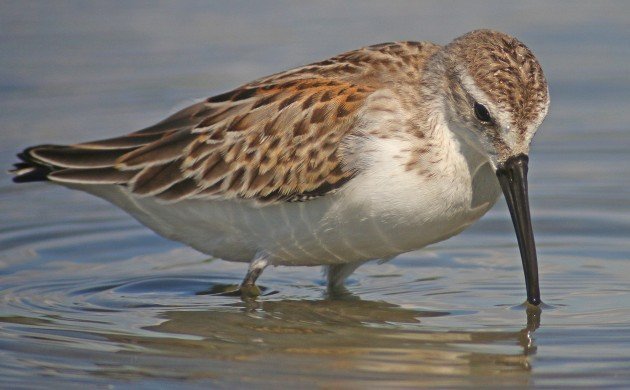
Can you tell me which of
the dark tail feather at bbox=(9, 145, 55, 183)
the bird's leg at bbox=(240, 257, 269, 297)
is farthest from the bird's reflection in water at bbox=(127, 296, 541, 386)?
the dark tail feather at bbox=(9, 145, 55, 183)

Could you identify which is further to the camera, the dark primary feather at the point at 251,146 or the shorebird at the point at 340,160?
the dark primary feather at the point at 251,146

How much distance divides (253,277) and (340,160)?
1437mm

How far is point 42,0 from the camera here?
1884cm

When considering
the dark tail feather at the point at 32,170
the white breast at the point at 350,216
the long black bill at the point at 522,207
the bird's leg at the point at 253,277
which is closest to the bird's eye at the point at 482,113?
the long black bill at the point at 522,207

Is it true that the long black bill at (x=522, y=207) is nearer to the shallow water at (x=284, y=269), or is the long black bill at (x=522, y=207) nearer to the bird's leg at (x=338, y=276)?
the shallow water at (x=284, y=269)

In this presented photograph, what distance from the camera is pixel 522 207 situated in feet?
33.7

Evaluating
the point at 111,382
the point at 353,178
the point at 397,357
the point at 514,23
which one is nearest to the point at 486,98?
the point at 353,178

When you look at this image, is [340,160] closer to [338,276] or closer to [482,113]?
[482,113]

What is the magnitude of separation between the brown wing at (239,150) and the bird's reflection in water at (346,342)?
3.34 feet

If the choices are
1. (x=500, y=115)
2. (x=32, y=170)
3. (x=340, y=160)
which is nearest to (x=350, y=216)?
(x=340, y=160)

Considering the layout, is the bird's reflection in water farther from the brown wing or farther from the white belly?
the brown wing

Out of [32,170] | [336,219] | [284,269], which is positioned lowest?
[284,269]

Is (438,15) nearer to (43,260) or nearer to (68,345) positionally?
(43,260)

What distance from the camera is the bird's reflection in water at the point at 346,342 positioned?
927cm
